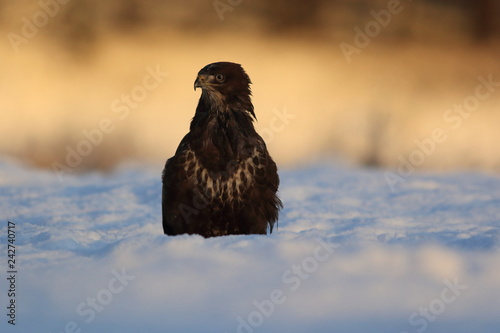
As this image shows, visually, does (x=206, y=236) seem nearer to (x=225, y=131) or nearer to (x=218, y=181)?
(x=218, y=181)

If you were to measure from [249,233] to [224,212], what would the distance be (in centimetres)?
31

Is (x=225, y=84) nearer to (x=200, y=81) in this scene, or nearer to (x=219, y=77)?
(x=219, y=77)

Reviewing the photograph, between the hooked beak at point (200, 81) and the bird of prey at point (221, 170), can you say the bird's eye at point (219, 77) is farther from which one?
the hooked beak at point (200, 81)

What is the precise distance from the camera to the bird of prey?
23.5 ft

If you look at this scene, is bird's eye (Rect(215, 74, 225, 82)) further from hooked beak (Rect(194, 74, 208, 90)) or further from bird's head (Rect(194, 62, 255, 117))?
hooked beak (Rect(194, 74, 208, 90))

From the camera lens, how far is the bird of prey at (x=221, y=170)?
7.17 m

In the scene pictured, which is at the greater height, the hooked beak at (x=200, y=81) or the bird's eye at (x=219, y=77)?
the bird's eye at (x=219, y=77)

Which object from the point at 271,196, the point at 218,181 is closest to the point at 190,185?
the point at 218,181

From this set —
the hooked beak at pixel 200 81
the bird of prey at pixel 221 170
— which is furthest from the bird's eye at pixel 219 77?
the hooked beak at pixel 200 81

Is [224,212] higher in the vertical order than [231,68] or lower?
lower

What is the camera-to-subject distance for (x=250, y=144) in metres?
7.34

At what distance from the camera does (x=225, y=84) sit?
739 centimetres

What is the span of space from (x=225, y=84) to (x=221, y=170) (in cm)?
81

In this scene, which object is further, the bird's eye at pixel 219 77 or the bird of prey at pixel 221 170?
the bird's eye at pixel 219 77
